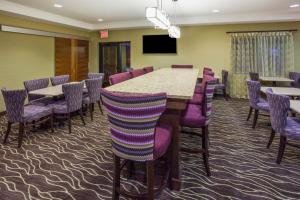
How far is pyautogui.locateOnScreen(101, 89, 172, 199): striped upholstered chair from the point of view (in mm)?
1550

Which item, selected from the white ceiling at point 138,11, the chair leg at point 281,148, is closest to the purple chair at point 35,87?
the white ceiling at point 138,11

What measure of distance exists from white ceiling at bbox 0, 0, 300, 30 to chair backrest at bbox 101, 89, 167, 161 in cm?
399

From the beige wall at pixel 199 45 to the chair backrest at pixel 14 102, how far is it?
5.38 meters

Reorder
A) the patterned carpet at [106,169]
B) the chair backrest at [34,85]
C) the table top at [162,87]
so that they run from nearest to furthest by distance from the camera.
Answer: the table top at [162,87] < the patterned carpet at [106,169] < the chair backrest at [34,85]

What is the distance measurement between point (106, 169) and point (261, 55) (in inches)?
247

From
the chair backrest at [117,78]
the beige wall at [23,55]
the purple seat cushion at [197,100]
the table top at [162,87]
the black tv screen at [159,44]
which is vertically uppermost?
the black tv screen at [159,44]

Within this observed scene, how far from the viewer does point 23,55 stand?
19.5ft

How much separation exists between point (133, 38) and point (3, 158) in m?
6.16

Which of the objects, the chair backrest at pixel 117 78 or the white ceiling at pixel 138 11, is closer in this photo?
the chair backrest at pixel 117 78

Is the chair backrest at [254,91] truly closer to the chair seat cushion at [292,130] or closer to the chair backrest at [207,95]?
the chair seat cushion at [292,130]

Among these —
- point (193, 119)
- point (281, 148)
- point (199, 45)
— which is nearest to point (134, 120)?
point (193, 119)

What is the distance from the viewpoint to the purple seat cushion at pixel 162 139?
179 centimetres

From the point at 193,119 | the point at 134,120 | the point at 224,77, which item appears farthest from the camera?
the point at 224,77

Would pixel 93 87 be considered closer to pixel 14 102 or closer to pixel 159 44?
pixel 14 102
